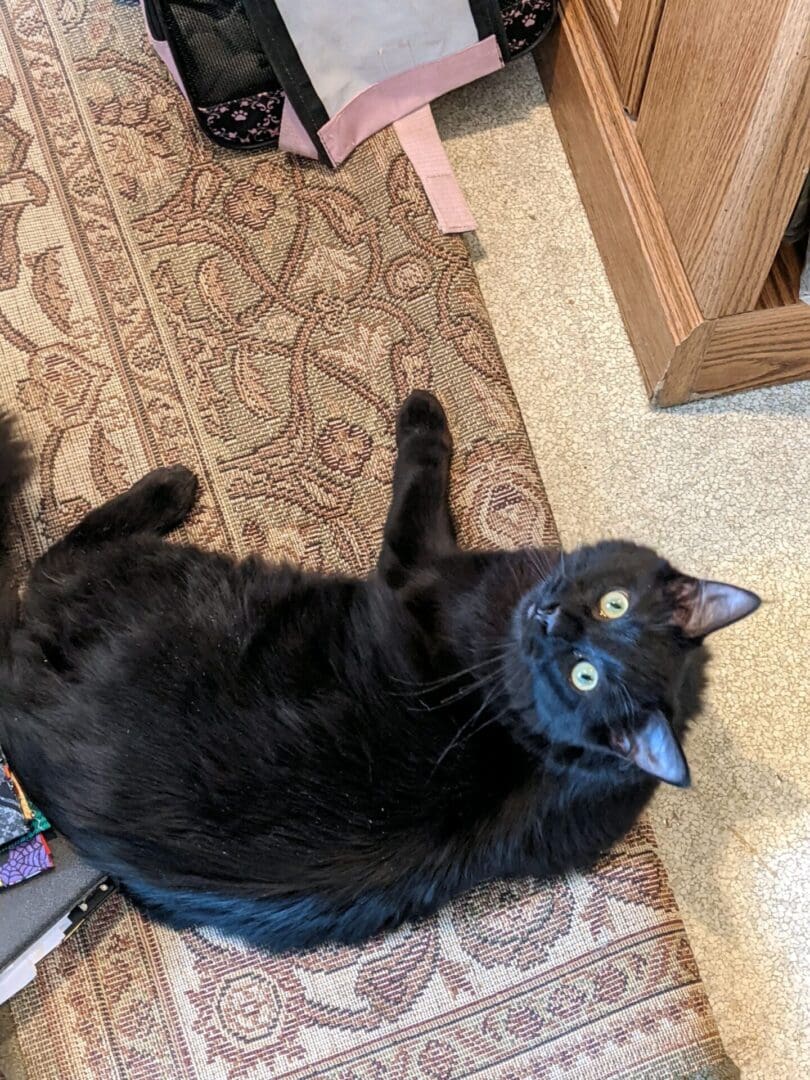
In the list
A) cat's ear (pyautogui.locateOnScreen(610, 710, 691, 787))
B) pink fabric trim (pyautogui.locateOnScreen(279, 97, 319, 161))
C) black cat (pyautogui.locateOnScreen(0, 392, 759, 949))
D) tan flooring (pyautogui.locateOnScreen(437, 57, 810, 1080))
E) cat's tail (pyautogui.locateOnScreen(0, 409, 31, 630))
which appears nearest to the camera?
cat's ear (pyautogui.locateOnScreen(610, 710, 691, 787))

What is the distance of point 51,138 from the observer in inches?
61.0

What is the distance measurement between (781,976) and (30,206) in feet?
5.55

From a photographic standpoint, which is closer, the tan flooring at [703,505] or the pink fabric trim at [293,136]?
the tan flooring at [703,505]

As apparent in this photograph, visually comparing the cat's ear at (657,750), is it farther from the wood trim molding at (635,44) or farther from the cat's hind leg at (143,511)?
the wood trim molding at (635,44)

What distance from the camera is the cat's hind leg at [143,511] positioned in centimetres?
129

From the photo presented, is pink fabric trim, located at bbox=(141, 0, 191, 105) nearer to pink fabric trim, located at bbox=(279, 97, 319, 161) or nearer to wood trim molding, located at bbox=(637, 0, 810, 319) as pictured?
pink fabric trim, located at bbox=(279, 97, 319, 161)

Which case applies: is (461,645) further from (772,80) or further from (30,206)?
(30,206)

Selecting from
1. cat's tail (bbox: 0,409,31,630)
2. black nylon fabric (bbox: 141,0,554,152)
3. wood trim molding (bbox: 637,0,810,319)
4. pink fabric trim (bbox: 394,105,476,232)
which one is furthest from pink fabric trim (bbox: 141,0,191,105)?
wood trim molding (bbox: 637,0,810,319)

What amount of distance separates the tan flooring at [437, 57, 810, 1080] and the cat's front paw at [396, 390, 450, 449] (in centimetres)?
24

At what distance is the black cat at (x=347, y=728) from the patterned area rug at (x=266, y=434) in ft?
0.59

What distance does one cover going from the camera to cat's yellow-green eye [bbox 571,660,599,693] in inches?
38.8

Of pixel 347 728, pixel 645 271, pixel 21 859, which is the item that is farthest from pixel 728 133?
pixel 21 859

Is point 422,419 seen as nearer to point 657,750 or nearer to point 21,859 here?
point 657,750

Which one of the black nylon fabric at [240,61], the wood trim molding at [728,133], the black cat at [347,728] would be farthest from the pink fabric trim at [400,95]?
the black cat at [347,728]
